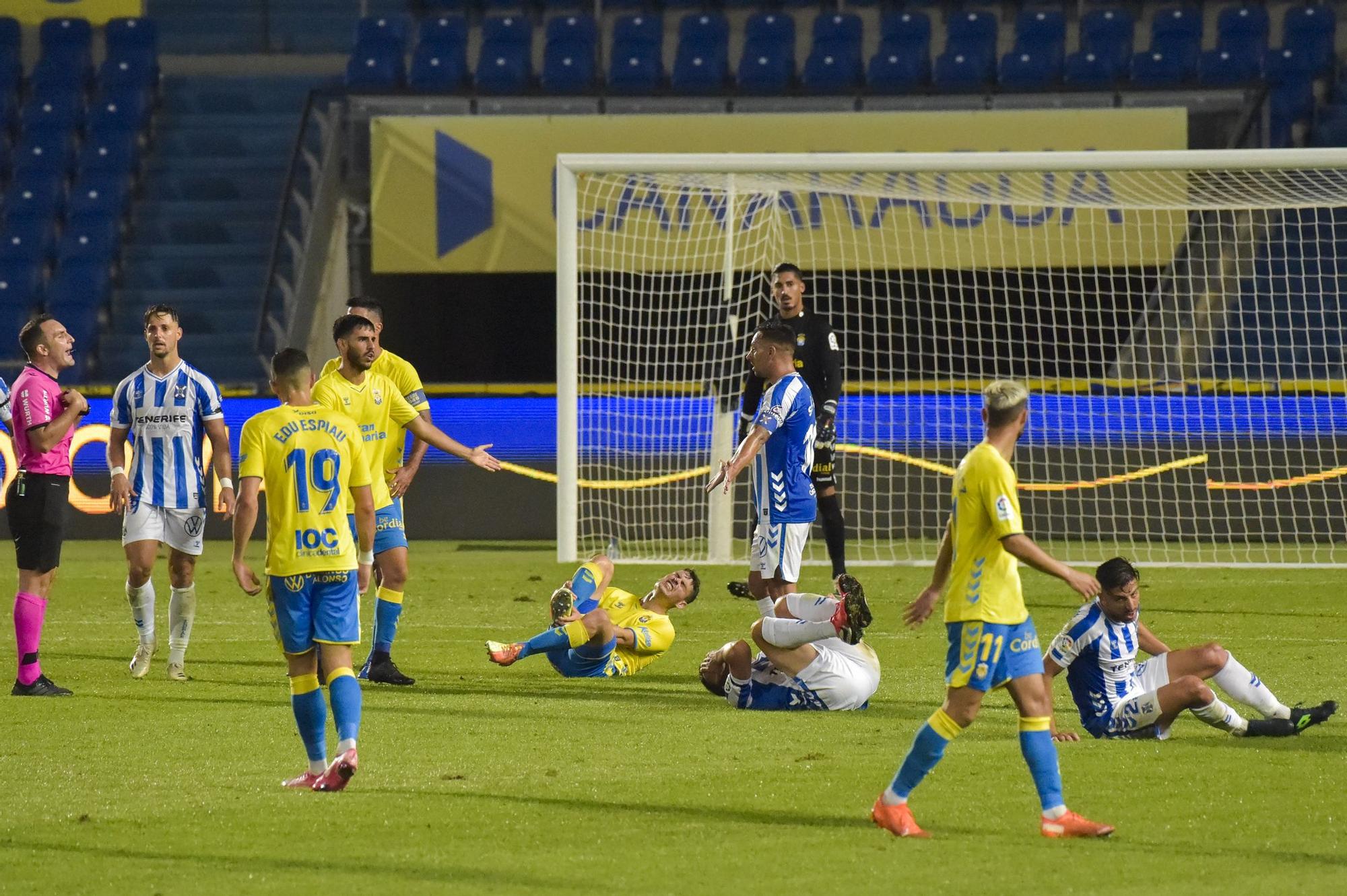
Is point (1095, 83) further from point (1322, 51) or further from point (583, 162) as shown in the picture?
point (583, 162)

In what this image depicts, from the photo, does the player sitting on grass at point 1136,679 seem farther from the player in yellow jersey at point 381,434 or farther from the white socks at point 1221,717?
the player in yellow jersey at point 381,434

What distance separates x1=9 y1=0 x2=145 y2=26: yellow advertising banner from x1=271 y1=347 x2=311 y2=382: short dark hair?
1953cm

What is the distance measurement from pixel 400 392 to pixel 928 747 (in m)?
4.48

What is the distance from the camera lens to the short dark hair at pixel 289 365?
664 cm

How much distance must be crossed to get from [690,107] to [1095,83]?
465 cm


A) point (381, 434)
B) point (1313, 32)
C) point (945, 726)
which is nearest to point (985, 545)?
point (945, 726)

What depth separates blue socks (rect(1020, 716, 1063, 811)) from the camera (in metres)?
5.53

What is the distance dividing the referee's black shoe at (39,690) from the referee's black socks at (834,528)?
4.96 m

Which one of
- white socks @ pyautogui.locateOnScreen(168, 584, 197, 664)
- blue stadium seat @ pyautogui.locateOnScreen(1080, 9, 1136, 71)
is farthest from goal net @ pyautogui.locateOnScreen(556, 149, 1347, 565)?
white socks @ pyautogui.locateOnScreen(168, 584, 197, 664)

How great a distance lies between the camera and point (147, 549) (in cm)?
914

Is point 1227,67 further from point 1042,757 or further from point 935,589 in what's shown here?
point 1042,757

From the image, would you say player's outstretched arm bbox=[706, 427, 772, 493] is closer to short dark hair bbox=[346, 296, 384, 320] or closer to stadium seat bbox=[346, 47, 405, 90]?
short dark hair bbox=[346, 296, 384, 320]

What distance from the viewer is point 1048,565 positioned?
212 inches

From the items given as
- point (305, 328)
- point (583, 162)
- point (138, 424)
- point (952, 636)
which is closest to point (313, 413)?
point (952, 636)
